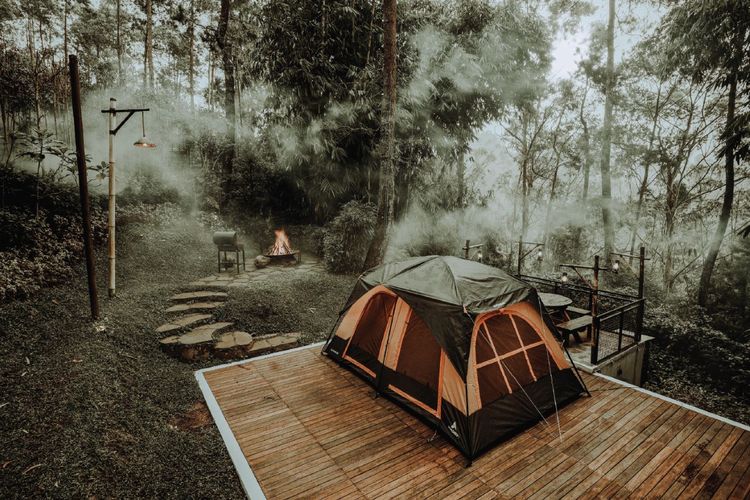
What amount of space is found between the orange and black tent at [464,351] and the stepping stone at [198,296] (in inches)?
148

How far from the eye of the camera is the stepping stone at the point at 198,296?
7.12 m

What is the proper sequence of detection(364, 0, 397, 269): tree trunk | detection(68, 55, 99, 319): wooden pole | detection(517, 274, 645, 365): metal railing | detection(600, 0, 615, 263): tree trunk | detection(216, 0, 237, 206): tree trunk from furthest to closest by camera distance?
detection(216, 0, 237, 206): tree trunk
detection(600, 0, 615, 263): tree trunk
detection(364, 0, 397, 269): tree trunk
detection(517, 274, 645, 365): metal railing
detection(68, 55, 99, 319): wooden pole

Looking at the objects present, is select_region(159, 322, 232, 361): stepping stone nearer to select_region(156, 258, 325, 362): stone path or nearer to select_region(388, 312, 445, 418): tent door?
select_region(156, 258, 325, 362): stone path

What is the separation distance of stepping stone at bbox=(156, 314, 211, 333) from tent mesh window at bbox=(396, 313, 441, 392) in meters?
3.81

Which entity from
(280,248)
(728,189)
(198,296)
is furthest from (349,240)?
(728,189)

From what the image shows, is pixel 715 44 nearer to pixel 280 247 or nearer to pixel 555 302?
pixel 555 302

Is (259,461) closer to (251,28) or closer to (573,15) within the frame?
Result: (251,28)

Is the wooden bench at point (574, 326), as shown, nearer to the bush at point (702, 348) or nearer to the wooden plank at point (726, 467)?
the wooden plank at point (726, 467)

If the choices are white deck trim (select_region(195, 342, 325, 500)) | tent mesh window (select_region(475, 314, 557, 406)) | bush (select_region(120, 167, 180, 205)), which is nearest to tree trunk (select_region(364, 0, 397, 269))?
white deck trim (select_region(195, 342, 325, 500))

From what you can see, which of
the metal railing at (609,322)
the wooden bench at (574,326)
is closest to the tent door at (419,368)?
the metal railing at (609,322)

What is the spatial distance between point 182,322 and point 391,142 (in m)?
6.25

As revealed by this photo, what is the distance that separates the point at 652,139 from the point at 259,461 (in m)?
15.4

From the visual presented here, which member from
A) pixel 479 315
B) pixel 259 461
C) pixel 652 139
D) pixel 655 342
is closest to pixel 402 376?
pixel 479 315

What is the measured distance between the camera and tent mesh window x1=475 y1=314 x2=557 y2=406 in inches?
159
